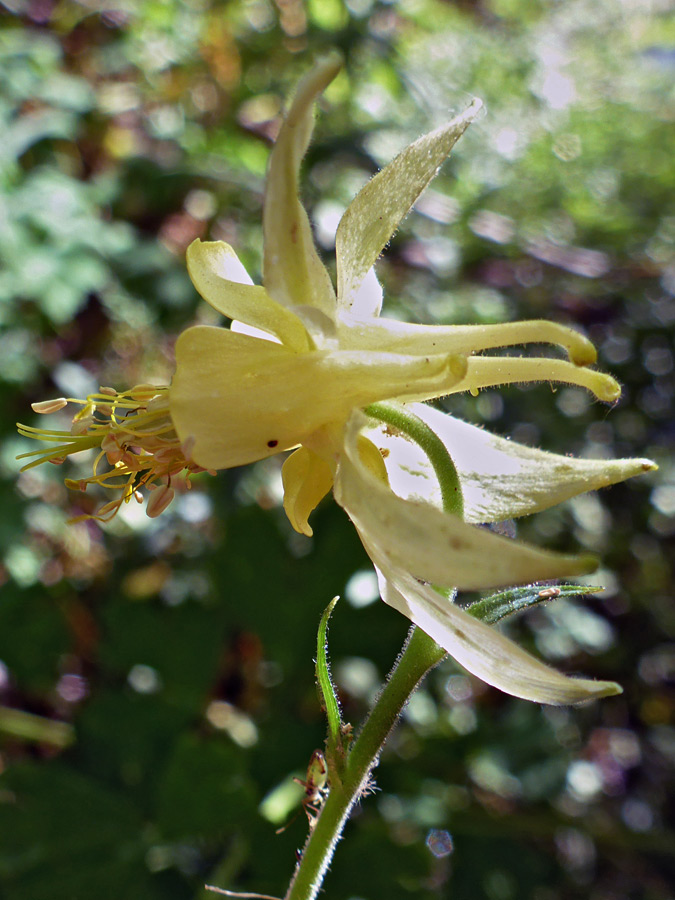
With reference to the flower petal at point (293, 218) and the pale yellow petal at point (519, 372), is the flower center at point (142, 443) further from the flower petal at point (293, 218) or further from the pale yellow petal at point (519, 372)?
the pale yellow petal at point (519, 372)

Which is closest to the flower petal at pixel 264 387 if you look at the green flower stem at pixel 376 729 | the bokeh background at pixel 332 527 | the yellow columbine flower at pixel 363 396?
the yellow columbine flower at pixel 363 396

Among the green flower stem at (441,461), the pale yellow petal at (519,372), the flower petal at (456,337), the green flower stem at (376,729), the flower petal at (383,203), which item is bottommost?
the green flower stem at (376,729)

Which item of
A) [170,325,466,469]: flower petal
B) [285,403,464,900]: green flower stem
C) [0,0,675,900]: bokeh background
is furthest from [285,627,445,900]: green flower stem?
[0,0,675,900]: bokeh background

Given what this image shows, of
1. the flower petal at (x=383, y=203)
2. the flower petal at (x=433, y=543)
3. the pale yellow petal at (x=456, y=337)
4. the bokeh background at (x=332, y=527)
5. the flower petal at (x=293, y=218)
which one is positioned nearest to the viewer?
the flower petal at (x=433, y=543)

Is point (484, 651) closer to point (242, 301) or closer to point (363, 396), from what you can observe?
point (363, 396)

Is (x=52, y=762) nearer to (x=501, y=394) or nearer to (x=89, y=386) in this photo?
(x=89, y=386)

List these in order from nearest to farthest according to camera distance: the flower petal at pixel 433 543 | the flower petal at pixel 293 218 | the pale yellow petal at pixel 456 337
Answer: the flower petal at pixel 433 543
the flower petal at pixel 293 218
the pale yellow petal at pixel 456 337

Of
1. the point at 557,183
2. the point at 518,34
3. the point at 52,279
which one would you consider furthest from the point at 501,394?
the point at 518,34

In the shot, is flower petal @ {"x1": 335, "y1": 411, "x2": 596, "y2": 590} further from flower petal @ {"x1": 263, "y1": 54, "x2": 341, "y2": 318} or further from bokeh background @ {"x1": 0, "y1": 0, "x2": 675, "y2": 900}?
bokeh background @ {"x1": 0, "y1": 0, "x2": 675, "y2": 900}
